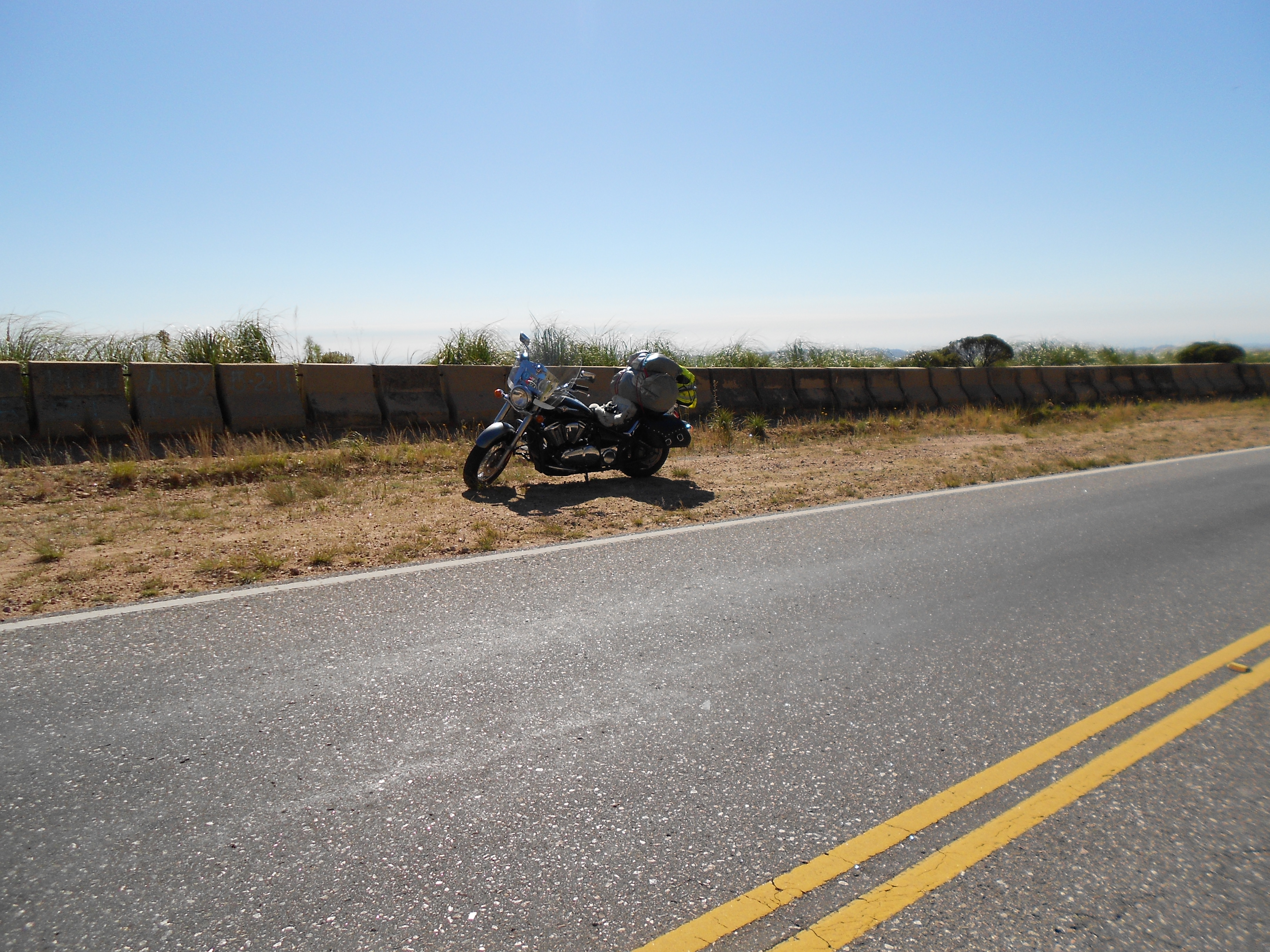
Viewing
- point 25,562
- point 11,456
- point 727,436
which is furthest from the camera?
point 727,436

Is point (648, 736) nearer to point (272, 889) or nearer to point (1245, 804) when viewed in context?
point (272, 889)

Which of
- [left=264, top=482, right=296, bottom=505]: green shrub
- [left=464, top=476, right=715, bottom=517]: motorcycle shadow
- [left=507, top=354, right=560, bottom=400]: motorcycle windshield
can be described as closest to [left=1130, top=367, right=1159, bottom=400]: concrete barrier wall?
[left=464, top=476, right=715, bottom=517]: motorcycle shadow

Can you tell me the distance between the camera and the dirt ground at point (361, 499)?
6.19 meters

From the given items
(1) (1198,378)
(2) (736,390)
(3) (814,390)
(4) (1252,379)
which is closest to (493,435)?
(2) (736,390)

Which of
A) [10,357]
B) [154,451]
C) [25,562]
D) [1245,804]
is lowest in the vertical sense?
[1245,804]

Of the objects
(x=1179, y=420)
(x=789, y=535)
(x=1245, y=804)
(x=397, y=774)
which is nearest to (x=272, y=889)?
(x=397, y=774)

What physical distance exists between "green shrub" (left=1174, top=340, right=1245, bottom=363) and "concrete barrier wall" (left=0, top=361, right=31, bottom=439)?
113 ft

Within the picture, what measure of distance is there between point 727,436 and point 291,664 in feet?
32.5

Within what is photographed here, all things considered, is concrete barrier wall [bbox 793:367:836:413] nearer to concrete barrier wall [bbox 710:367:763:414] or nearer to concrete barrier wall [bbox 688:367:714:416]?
concrete barrier wall [bbox 710:367:763:414]

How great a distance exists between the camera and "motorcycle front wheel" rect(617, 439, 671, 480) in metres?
9.98

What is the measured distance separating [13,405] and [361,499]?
14.9ft

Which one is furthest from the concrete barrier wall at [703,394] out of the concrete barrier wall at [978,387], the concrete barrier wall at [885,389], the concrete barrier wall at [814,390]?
the concrete barrier wall at [978,387]

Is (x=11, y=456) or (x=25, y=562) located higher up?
(x=11, y=456)

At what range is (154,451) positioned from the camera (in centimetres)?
1014
